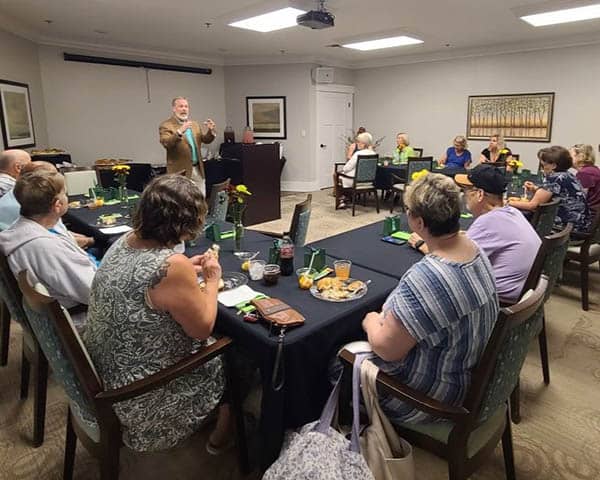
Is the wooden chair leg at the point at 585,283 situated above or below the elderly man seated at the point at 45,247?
below

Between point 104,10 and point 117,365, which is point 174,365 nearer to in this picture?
point 117,365

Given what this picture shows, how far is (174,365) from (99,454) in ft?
1.18

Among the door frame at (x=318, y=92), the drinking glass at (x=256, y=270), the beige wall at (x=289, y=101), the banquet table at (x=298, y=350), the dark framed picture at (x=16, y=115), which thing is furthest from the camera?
the door frame at (x=318, y=92)

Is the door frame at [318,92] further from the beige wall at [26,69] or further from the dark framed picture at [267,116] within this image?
the beige wall at [26,69]

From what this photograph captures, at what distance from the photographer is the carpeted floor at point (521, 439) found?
70.2 inches

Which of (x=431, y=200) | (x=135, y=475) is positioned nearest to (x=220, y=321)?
(x=135, y=475)

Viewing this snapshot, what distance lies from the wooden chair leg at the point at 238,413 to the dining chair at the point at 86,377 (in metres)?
0.20

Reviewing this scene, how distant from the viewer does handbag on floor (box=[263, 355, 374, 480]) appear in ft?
4.04

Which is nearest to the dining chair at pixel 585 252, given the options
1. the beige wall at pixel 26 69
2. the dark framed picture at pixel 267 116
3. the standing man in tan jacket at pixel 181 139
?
the standing man in tan jacket at pixel 181 139

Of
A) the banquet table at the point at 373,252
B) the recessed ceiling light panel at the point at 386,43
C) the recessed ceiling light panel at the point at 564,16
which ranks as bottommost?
the banquet table at the point at 373,252

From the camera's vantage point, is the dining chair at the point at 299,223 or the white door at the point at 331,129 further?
the white door at the point at 331,129

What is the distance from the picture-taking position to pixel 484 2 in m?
4.66

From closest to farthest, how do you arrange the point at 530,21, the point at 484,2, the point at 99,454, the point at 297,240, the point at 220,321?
the point at 99,454
the point at 220,321
the point at 297,240
the point at 484,2
the point at 530,21

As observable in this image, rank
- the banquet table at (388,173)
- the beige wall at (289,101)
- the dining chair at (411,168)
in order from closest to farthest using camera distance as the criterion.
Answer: the dining chair at (411,168) < the banquet table at (388,173) < the beige wall at (289,101)
